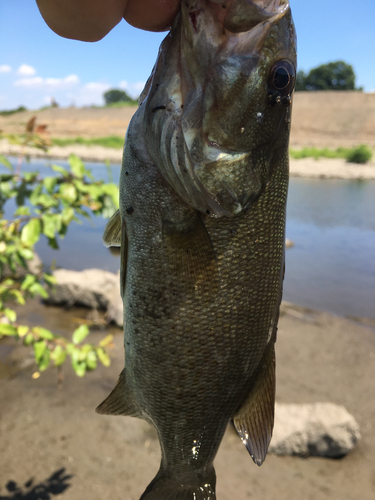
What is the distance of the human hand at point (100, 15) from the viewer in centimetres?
140

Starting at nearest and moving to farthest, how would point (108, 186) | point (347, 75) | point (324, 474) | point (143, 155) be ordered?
point (143, 155)
point (108, 186)
point (324, 474)
point (347, 75)

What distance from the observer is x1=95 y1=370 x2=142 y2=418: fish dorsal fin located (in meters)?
1.68

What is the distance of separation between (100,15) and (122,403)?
1511 millimetres

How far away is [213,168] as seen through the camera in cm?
129

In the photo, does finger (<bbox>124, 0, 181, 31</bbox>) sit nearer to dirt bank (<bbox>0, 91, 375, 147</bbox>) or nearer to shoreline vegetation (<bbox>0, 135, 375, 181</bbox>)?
shoreline vegetation (<bbox>0, 135, 375, 181</bbox>)

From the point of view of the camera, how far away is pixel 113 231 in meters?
1.66

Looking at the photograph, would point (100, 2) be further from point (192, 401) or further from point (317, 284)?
point (317, 284)

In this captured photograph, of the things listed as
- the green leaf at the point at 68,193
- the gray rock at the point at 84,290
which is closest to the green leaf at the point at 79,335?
the green leaf at the point at 68,193

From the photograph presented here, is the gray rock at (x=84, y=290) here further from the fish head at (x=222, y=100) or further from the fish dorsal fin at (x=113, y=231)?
the fish head at (x=222, y=100)

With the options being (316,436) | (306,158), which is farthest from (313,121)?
(316,436)

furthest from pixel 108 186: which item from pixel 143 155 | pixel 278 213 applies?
pixel 278 213

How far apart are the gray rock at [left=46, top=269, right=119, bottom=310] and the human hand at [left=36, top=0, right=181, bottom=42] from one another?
18.8 feet

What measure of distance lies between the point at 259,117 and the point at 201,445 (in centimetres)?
129

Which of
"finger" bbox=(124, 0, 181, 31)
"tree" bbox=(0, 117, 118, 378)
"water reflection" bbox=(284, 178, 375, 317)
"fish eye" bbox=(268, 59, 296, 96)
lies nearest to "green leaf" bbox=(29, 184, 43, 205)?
"tree" bbox=(0, 117, 118, 378)
